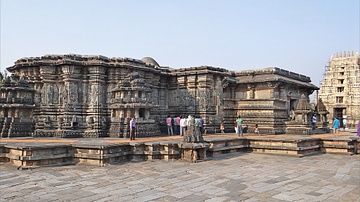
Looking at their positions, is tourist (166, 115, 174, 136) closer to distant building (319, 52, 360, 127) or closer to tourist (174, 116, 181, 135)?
tourist (174, 116, 181, 135)

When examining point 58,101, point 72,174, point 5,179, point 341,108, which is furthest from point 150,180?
point 341,108

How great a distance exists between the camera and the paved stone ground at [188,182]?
6.51 meters

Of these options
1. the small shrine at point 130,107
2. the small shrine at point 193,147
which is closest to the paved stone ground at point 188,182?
the small shrine at point 193,147

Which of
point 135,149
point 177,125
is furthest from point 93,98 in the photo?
point 135,149

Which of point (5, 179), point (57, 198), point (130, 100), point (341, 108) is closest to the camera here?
point (57, 198)

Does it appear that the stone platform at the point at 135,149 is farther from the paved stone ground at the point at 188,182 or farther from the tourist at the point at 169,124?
the tourist at the point at 169,124

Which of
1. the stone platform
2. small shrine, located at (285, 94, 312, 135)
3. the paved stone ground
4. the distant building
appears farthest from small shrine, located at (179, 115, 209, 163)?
the distant building

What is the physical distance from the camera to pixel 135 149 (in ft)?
36.9

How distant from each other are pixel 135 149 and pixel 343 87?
41.6m

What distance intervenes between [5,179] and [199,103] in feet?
39.9

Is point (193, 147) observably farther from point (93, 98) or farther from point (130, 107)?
point (93, 98)

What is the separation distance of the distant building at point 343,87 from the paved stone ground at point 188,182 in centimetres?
3594

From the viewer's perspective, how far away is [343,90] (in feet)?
146

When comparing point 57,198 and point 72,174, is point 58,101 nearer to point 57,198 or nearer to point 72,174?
point 72,174
